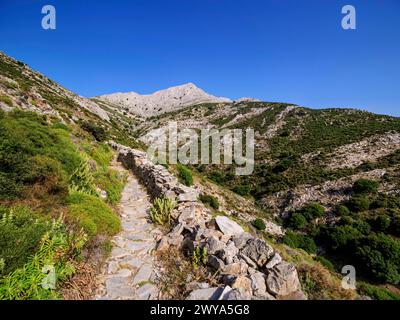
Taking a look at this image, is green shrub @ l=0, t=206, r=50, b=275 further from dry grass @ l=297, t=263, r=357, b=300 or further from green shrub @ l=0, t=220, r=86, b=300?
dry grass @ l=297, t=263, r=357, b=300

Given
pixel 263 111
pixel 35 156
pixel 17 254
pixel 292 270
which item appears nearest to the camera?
pixel 17 254

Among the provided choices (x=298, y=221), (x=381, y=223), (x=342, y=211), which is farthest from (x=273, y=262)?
(x=342, y=211)

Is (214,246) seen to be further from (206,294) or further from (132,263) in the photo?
(132,263)

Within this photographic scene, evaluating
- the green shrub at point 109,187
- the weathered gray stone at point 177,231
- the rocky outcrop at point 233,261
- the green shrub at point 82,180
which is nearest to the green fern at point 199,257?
the rocky outcrop at point 233,261

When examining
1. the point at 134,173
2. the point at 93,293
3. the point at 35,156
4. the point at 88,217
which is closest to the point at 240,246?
the point at 93,293

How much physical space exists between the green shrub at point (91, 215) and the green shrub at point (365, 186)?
25.9 meters

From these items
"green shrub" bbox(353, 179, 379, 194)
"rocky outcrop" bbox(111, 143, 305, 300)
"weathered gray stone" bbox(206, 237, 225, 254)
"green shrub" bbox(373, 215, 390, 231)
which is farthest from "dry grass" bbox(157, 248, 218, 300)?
"green shrub" bbox(353, 179, 379, 194)

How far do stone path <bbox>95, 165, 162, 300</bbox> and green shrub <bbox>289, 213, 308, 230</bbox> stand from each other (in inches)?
696

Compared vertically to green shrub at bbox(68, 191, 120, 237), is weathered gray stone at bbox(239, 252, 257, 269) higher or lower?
lower

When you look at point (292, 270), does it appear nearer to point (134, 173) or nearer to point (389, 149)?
point (134, 173)

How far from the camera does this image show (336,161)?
1221 inches

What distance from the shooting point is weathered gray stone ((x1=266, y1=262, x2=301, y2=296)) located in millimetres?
3290

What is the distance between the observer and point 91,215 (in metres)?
Result: 5.36
